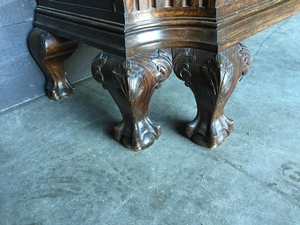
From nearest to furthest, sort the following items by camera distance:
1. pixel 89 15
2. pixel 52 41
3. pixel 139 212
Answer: pixel 139 212, pixel 89 15, pixel 52 41

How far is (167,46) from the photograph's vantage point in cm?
77

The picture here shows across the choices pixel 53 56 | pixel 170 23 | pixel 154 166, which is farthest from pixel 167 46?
pixel 53 56

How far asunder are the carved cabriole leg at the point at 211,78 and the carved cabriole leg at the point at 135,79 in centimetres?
5

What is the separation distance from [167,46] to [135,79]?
0.40 feet

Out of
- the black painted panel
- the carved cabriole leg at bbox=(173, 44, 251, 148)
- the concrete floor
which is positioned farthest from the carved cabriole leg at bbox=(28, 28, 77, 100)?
the carved cabriole leg at bbox=(173, 44, 251, 148)

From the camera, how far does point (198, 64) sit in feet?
2.47

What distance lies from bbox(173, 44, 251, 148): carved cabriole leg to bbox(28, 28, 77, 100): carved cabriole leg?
0.46 metres

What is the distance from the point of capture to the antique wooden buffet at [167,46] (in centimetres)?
71

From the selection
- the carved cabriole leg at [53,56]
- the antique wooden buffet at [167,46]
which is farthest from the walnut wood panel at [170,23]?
the carved cabriole leg at [53,56]

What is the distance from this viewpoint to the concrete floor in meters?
0.68

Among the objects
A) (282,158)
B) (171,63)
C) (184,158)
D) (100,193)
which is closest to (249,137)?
(282,158)

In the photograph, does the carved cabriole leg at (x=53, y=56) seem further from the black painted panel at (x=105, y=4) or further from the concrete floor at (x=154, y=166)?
the black painted panel at (x=105, y=4)

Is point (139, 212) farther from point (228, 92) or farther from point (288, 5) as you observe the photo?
point (288, 5)

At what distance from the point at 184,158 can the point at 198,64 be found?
0.88ft
